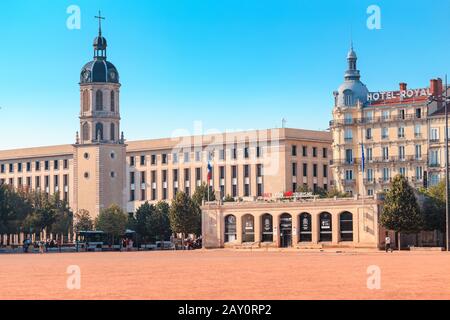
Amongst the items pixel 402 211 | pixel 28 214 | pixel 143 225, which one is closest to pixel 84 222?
pixel 143 225

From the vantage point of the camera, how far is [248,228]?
397ft

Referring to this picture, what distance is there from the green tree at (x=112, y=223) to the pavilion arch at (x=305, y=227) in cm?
3474

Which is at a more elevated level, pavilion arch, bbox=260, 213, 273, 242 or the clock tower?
the clock tower

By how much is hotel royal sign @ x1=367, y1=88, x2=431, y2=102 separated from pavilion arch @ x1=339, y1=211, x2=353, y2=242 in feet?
103

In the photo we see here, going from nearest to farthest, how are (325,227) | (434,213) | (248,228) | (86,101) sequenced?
(434,213) → (325,227) → (248,228) → (86,101)

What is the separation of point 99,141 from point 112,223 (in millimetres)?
29345

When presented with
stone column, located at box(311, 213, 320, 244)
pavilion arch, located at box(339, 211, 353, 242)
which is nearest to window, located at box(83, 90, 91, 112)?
stone column, located at box(311, 213, 320, 244)

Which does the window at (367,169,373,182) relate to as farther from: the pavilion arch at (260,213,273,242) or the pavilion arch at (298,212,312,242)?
the pavilion arch at (298,212,312,242)

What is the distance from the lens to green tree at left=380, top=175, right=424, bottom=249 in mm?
101375

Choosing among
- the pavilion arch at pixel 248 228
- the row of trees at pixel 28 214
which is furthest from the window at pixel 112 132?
the pavilion arch at pixel 248 228

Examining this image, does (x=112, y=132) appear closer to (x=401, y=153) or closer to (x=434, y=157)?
(x=401, y=153)

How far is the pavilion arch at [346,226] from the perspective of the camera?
110 metres
